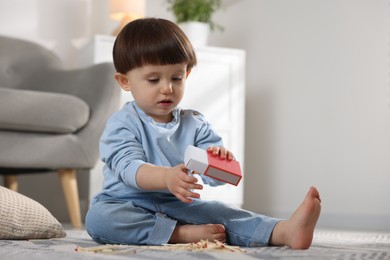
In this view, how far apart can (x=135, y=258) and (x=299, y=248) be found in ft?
1.07

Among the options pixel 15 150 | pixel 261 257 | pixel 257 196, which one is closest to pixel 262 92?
pixel 257 196

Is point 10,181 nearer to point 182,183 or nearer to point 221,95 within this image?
point 221,95

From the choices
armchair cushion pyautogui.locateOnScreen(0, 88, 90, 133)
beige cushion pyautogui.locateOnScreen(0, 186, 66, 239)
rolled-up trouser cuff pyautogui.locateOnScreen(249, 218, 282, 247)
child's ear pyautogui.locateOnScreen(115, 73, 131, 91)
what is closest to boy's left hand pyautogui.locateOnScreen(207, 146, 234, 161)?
rolled-up trouser cuff pyautogui.locateOnScreen(249, 218, 282, 247)

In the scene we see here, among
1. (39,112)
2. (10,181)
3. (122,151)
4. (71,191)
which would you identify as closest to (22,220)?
(122,151)

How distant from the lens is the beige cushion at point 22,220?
4.21ft

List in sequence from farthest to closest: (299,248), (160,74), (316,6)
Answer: (316,6)
(160,74)
(299,248)

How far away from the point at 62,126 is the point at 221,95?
1020mm

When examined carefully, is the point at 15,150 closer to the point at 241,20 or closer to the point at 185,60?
the point at 185,60

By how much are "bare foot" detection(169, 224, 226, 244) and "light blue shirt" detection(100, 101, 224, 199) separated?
0.29ft

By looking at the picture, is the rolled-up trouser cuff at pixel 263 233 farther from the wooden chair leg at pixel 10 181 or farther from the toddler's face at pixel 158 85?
the wooden chair leg at pixel 10 181

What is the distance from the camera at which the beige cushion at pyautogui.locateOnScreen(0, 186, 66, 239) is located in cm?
128

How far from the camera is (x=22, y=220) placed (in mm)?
1319

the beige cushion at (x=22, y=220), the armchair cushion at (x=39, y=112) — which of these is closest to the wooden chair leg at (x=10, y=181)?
the armchair cushion at (x=39, y=112)

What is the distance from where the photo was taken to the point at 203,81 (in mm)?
3008
